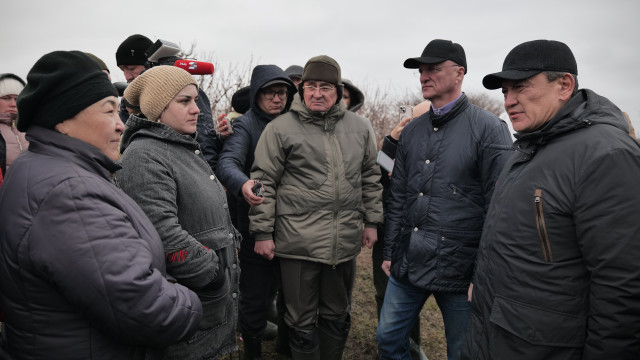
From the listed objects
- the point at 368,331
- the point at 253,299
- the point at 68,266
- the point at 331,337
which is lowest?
the point at 368,331

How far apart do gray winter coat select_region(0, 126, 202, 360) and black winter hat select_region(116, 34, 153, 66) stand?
7.95 feet

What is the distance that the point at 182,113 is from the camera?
2182 mm

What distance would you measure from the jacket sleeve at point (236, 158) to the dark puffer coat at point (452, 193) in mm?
1289

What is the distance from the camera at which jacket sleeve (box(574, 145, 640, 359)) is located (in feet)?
4.66

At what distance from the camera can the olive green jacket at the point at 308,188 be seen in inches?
113

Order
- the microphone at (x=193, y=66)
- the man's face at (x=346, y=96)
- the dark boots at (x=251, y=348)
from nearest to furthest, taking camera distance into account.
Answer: the microphone at (x=193, y=66), the dark boots at (x=251, y=348), the man's face at (x=346, y=96)

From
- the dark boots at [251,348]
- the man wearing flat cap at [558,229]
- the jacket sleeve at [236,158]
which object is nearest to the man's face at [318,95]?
the jacket sleeve at [236,158]

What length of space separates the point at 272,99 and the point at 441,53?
1.43 metres

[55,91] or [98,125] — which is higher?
[55,91]

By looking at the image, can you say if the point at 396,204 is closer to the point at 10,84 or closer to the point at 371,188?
the point at 371,188

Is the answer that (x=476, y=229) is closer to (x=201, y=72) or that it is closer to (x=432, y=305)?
(x=201, y=72)

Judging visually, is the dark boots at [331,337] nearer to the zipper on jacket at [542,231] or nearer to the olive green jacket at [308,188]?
the olive green jacket at [308,188]

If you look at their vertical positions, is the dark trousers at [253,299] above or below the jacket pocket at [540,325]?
below

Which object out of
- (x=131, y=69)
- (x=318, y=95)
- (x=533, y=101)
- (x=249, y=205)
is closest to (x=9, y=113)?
(x=131, y=69)
